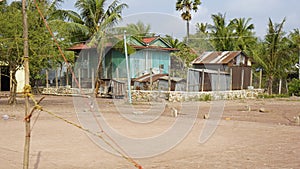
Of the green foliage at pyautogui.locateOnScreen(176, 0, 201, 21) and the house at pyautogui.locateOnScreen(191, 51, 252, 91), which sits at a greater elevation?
the green foliage at pyautogui.locateOnScreen(176, 0, 201, 21)

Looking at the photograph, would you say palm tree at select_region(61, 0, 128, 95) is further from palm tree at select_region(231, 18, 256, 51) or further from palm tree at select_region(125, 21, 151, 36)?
palm tree at select_region(231, 18, 256, 51)

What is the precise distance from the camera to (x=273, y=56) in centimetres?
3139

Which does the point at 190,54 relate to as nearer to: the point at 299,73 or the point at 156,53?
the point at 156,53

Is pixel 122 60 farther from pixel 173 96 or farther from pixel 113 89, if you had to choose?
pixel 173 96

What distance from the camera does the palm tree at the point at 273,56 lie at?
103 ft

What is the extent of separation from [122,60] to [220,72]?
6.97 meters

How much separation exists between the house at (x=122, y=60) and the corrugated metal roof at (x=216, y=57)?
2284mm

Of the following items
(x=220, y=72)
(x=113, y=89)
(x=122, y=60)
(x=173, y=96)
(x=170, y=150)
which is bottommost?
(x=170, y=150)

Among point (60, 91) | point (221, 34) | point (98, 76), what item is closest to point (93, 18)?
point (98, 76)

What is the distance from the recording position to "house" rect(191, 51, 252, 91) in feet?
82.6

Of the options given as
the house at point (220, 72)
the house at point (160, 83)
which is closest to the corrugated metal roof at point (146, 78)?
the house at point (160, 83)

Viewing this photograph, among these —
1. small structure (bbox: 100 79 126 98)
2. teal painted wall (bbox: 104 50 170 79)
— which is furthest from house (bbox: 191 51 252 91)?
small structure (bbox: 100 79 126 98)

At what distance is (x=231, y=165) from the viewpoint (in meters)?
7.21

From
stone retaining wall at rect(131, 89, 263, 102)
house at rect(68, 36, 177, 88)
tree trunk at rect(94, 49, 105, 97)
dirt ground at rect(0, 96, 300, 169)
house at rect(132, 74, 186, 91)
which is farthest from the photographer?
house at rect(68, 36, 177, 88)
